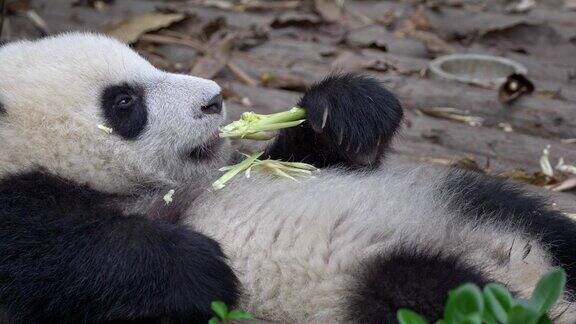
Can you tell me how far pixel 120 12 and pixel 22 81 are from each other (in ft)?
10.3

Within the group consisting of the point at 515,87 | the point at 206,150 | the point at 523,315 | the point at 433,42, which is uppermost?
the point at 523,315

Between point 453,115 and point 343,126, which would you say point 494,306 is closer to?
point 343,126

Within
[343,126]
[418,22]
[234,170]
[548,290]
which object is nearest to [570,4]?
[418,22]

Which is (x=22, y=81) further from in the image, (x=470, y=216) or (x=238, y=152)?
(x=470, y=216)

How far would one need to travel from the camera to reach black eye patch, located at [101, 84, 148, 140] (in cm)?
306

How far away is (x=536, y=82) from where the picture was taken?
4742 mm

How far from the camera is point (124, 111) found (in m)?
3.09

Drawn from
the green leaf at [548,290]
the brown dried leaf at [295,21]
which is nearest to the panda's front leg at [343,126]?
the green leaf at [548,290]

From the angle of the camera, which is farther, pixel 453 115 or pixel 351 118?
pixel 453 115

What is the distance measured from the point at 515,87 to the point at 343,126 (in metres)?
1.65

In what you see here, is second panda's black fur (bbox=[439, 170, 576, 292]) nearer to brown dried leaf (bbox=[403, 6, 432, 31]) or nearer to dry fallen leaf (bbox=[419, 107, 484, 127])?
dry fallen leaf (bbox=[419, 107, 484, 127])

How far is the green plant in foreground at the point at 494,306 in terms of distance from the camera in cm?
180

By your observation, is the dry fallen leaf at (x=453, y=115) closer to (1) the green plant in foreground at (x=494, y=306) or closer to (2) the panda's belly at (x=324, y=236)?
(2) the panda's belly at (x=324, y=236)

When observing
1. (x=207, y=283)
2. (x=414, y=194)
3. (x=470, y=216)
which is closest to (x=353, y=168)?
(x=414, y=194)
